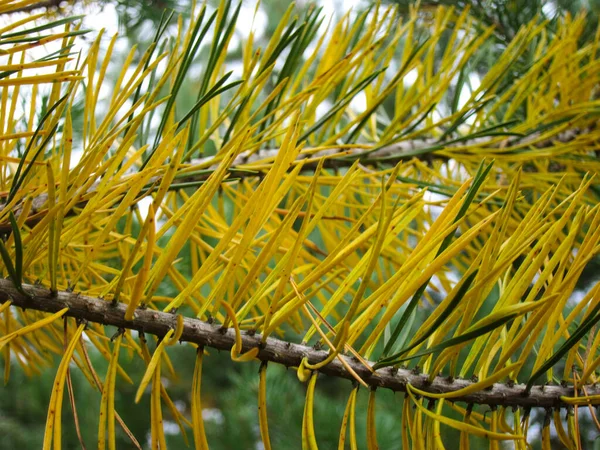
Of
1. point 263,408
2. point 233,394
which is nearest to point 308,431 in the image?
point 263,408

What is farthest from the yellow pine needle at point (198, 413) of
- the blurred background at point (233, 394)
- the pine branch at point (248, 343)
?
the blurred background at point (233, 394)

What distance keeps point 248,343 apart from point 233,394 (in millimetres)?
718

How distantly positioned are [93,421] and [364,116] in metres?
0.80

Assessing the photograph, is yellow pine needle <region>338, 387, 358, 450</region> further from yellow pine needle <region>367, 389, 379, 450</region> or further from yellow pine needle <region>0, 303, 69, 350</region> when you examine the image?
yellow pine needle <region>0, 303, 69, 350</region>

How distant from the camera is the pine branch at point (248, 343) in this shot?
0.23 meters

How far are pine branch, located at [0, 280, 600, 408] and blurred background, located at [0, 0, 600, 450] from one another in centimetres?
17

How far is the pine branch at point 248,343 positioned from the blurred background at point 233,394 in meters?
0.17

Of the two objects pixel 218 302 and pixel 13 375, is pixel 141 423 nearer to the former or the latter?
pixel 13 375

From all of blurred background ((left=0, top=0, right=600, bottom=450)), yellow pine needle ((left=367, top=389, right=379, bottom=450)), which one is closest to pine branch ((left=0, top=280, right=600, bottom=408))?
yellow pine needle ((left=367, top=389, right=379, bottom=450))

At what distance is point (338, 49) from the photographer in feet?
1.44

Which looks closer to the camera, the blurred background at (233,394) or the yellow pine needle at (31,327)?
the yellow pine needle at (31,327)

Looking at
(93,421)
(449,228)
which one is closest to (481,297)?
(449,228)

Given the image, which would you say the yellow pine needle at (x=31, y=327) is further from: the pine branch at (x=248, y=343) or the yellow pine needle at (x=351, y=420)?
the yellow pine needle at (x=351, y=420)

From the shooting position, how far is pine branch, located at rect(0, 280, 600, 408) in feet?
0.76
